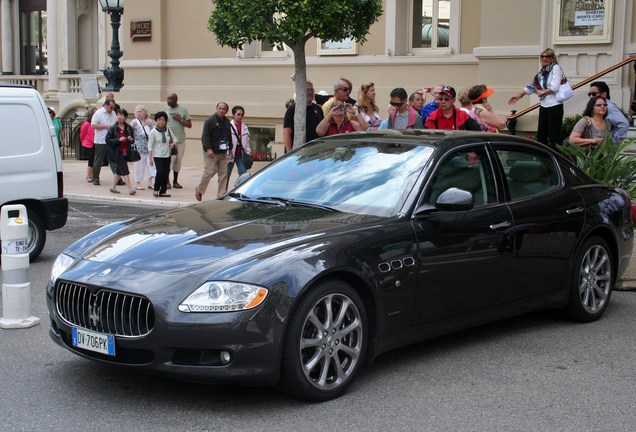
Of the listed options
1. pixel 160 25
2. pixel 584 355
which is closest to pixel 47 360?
pixel 584 355

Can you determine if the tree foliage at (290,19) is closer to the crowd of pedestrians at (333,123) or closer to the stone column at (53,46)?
the crowd of pedestrians at (333,123)

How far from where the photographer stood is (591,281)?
7543 mm

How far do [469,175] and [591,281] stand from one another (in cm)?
164

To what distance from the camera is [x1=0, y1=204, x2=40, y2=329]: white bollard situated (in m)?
7.14

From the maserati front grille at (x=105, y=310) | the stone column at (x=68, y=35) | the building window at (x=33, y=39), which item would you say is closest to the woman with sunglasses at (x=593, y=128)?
the maserati front grille at (x=105, y=310)

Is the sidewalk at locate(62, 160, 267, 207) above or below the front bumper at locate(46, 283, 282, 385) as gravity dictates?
below

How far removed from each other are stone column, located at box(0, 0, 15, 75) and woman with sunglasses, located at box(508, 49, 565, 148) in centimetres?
2548

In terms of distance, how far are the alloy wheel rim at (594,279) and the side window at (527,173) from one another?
69cm

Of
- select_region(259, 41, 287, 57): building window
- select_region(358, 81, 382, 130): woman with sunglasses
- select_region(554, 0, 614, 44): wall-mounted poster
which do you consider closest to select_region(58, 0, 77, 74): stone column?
select_region(259, 41, 287, 57): building window

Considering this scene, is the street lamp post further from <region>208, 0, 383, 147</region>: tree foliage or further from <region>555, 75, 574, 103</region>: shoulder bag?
<region>555, 75, 574, 103</region>: shoulder bag

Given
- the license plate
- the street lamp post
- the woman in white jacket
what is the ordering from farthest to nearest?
1. the street lamp post
2. the woman in white jacket
3. the license plate

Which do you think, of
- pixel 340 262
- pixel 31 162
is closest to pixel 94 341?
pixel 340 262

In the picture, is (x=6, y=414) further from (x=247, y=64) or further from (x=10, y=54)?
(x=10, y=54)

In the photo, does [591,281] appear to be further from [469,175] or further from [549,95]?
[549,95]
